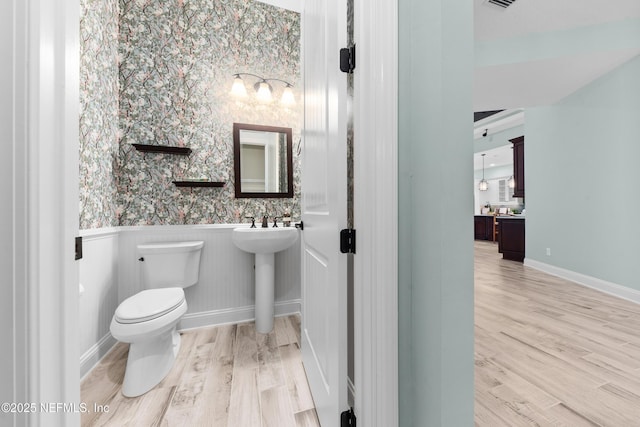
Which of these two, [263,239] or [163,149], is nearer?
[263,239]

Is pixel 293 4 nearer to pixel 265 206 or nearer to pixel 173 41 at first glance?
pixel 173 41

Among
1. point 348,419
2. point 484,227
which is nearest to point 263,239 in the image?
point 348,419

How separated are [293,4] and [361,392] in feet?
10.4

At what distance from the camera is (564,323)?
2254mm

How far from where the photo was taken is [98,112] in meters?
1.78

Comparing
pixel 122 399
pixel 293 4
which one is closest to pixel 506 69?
pixel 293 4

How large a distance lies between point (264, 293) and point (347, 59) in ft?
5.94

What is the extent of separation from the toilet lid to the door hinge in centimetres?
122

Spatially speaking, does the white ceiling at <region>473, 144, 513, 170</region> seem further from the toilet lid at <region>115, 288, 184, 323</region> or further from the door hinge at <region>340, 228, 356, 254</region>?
the toilet lid at <region>115, 288, 184, 323</region>

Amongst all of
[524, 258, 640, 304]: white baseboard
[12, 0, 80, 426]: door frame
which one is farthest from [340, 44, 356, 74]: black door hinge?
[524, 258, 640, 304]: white baseboard

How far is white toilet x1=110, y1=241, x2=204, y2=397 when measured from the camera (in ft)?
4.58

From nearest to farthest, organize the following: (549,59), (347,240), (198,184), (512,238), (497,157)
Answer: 1. (347,240)
2. (198,184)
3. (549,59)
4. (512,238)
5. (497,157)

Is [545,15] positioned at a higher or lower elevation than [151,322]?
higher

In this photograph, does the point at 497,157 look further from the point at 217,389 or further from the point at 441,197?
the point at 217,389
